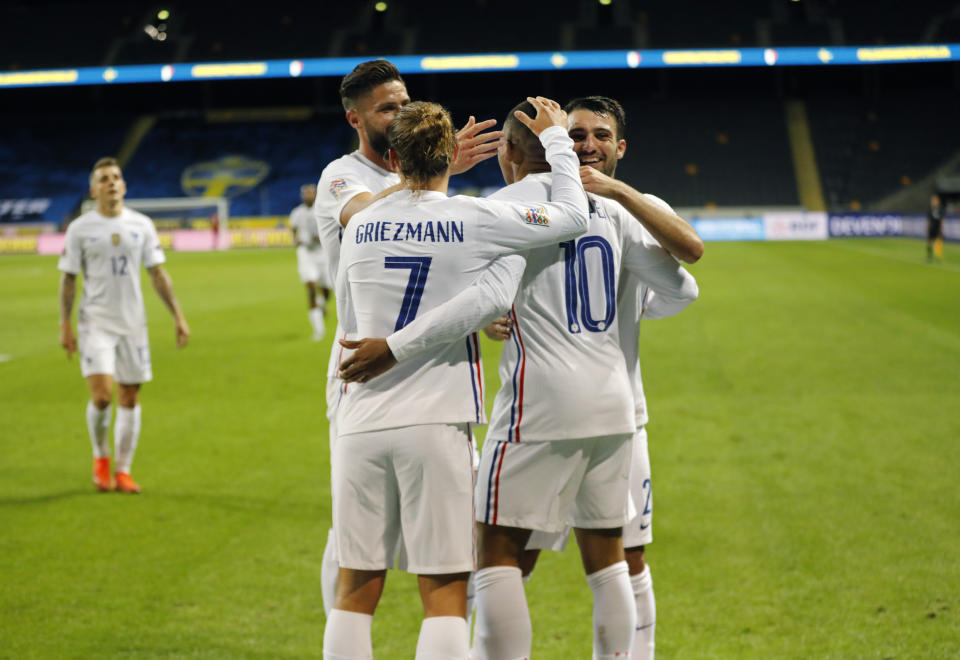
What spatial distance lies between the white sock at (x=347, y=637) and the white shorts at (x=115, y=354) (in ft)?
14.4

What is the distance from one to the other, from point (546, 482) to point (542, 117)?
1.19 m

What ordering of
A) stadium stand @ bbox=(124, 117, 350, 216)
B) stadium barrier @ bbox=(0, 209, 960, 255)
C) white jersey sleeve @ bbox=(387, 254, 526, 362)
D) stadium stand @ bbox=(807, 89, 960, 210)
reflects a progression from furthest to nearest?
1. stadium stand @ bbox=(124, 117, 350, 216)
2. stadium stand @ bbox=(807, 89, 960, 210)
3. stadium barrier @ bbox=(0, 209, 960, 255)
4. white jersey sleeve @ bbox=(387, 254, 526, 362)

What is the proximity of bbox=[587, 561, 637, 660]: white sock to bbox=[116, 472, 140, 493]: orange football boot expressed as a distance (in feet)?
15.0

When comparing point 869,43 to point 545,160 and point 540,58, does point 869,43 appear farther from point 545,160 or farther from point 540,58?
point 545,160

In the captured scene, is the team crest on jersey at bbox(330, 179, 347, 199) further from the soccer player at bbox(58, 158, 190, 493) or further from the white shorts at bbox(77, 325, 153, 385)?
the white shorts at bbox(77, 325, 153, 385)

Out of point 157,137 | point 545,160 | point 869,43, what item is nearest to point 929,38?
point 869,43

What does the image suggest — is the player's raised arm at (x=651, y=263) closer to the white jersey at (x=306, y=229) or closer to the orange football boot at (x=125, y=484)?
the orange football boot at (x=125, y=484)

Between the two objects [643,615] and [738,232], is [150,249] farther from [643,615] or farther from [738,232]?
[738,232]

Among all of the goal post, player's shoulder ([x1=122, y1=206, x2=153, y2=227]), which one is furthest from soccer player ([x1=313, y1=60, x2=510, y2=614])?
the goal post

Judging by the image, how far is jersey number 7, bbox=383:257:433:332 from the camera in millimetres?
2918

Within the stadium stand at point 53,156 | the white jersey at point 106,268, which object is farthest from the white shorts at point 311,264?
the stadium stand at point 53,156

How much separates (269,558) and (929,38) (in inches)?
1842

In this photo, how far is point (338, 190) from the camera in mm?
3465

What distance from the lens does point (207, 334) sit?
598 inches
